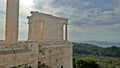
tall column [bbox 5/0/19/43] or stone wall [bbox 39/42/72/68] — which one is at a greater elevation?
tall column [bbox 5/0/19/43]

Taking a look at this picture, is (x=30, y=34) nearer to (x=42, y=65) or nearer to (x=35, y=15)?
(x=35, y=15)

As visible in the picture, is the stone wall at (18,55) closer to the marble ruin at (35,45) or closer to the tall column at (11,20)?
the marble ruin at (35,45)

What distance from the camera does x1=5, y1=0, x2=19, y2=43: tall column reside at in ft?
42.2

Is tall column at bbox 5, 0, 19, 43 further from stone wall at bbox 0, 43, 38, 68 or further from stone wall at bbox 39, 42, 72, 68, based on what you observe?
stone wall at bbox 39, 42, 72, 68

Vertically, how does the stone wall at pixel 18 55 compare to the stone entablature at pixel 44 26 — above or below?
below

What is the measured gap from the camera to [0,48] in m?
8.66

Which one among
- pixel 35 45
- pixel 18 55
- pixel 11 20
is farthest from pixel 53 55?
pixel 18 55

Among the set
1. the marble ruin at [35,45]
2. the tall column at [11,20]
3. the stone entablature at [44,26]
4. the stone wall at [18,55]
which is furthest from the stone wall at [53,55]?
the stone entablature at [44,26]

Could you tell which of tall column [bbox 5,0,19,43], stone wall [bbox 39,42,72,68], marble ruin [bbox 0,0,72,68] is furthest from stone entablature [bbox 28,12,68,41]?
tall column [bbox 5,0,19,43]

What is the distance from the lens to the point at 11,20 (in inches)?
509

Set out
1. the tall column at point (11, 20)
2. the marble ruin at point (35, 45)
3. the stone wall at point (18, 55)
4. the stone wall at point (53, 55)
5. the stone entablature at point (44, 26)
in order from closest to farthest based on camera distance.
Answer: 1. the stone wall at point (18, 55)
2. the marble ruin at point (35, 45)
3. the tall column at point (11, 20)
4. the stone wall at point (53, 55)
5. the stone entablature at point (44, 26)

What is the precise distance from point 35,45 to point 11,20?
2.41 meters

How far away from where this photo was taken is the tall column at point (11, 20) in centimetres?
1285

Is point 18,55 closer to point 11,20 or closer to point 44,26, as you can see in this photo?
point 11,20
